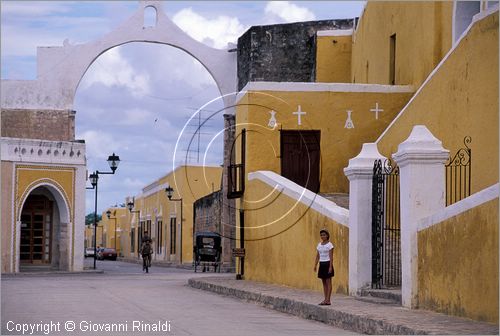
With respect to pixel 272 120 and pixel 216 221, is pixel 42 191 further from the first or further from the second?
pixel 272 120

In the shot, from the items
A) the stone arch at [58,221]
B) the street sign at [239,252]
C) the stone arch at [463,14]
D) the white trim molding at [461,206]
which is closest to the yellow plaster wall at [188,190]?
the stone arch at [58,221]

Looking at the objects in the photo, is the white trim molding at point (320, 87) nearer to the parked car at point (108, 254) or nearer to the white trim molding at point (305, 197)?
the white trim molding at point (305, 197)

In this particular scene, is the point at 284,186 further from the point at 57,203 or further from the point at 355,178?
the point at 57,203

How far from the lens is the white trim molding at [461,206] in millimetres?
12031

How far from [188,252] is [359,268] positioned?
138ft

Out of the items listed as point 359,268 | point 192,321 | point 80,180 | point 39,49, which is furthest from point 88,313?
point 39,49

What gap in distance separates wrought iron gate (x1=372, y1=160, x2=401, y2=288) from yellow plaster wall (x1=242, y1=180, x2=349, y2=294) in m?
0.86

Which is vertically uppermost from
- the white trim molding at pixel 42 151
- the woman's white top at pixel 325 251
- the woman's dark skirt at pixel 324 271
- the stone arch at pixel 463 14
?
the stone arch at pixel 463 14

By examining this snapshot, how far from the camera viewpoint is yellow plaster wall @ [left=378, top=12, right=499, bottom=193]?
17172mm

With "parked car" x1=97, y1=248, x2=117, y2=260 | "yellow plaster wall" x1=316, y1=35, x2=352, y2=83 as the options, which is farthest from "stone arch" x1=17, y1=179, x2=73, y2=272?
"parked car" x1=97, y1=248, x2=117, y2=260

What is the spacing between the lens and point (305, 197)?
809 inches

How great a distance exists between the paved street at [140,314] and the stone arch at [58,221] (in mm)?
12163

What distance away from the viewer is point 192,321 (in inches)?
563

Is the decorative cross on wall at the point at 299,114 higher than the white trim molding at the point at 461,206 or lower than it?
higher
